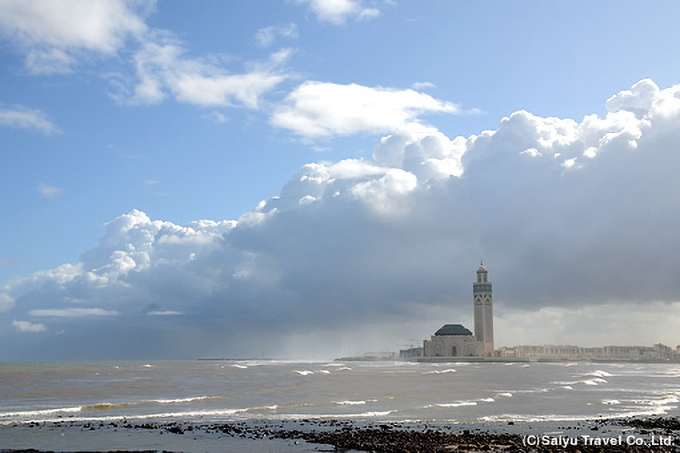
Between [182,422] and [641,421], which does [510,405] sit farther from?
[182,422]

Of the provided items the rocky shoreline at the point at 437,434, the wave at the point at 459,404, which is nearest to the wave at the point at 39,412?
the rocky shoreline at the point at 437,434

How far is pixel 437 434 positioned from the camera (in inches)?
1156

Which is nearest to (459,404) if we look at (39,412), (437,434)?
(437,434)

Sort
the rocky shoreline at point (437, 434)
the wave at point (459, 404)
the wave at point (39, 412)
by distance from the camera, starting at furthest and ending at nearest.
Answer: the wave at point (459, 404)
the wave at point (39, 412)
the rocky shoreline at point (437, 434)

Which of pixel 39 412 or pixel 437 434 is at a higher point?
pixel 437 434

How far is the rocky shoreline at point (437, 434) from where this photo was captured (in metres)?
25.6

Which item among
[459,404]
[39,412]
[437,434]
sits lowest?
[459,404]

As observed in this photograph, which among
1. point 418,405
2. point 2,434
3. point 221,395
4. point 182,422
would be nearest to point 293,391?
point 221,395

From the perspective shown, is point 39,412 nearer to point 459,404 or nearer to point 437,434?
point 437,434

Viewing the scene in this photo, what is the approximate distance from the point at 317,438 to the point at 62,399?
104ft

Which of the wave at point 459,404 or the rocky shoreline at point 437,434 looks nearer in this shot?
the rocky shoreline at point 437,434

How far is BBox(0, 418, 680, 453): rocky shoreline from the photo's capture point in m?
25.6

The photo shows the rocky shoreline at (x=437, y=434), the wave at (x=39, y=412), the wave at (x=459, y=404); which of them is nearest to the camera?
the rocky shoreline at (x=437, y=434)

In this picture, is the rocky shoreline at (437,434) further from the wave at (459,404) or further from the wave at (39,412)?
the wave at (459,404)
